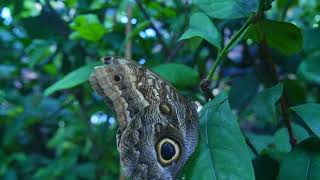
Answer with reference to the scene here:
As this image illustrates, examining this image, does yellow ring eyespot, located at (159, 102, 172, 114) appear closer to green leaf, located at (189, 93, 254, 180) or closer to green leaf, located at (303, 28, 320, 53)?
green leaf, located at (189, 93, 254, 180)

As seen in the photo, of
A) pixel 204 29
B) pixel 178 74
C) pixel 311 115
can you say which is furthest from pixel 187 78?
pixel 311 115

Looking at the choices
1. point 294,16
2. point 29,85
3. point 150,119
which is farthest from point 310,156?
point 29,85

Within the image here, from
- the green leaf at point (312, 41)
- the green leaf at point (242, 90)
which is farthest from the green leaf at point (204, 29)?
the green leaf at point (242, 90)

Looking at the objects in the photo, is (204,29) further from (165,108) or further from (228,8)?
(165,108)

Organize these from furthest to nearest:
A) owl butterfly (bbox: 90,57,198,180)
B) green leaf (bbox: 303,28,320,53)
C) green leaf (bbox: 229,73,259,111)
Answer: green leaf (bbox: 229,73,259,111)
green leaf (bbox: 303,28,320,53)
owl butterfly (bbox: 90,57,198,180)

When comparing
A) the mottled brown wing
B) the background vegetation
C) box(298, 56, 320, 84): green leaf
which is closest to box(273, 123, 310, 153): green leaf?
the background vegetation

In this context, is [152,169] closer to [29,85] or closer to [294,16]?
[294,16]
